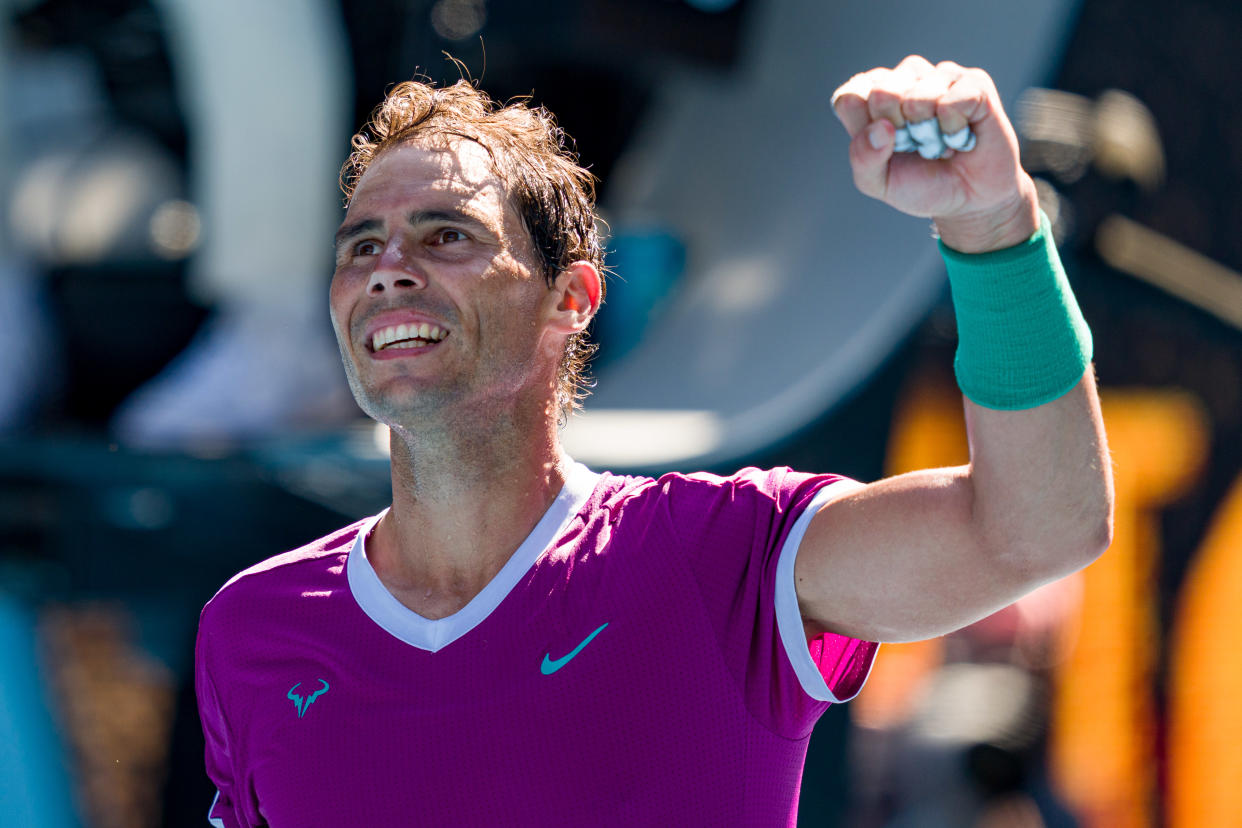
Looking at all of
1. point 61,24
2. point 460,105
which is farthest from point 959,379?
point 61,24

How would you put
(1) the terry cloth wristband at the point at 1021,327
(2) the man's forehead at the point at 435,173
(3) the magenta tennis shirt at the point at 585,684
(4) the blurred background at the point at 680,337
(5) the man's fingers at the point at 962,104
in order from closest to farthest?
(5) the man's fingers at the point at 962,104 → (1) the terry cloth wristband at the point at 1021,327 → (3) the magenta tennis shirt at the point at 585,684 → (2) the man's forehead at the point at 435,173 → (4) the blurred background at the point at 680,337

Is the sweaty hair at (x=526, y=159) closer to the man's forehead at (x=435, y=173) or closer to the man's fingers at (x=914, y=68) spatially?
the man's forehead at (x=435, y=173)

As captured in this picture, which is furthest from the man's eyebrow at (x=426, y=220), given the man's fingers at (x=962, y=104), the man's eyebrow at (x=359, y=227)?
the man's fingers at (x=962, y=104)

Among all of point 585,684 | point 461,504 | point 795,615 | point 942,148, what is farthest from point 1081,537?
point 461,504

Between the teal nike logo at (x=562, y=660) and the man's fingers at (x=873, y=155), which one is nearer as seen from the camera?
the man's fingers at (x=873, y=155)

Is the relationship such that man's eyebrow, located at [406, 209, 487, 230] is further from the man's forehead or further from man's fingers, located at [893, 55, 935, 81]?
man's fingers, located at [893, 55, 935, 81]

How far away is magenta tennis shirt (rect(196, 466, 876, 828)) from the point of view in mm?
1502

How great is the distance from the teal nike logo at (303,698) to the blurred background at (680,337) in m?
1.94

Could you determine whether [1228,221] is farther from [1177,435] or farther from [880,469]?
[880,469]

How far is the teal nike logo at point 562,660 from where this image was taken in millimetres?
1554

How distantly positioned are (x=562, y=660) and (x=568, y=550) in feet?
0.55

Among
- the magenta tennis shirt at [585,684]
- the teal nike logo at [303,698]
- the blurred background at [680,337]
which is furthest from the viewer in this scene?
the blurred background at [680,337]

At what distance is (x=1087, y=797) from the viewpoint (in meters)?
4.36

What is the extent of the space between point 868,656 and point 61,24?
4656 mm
